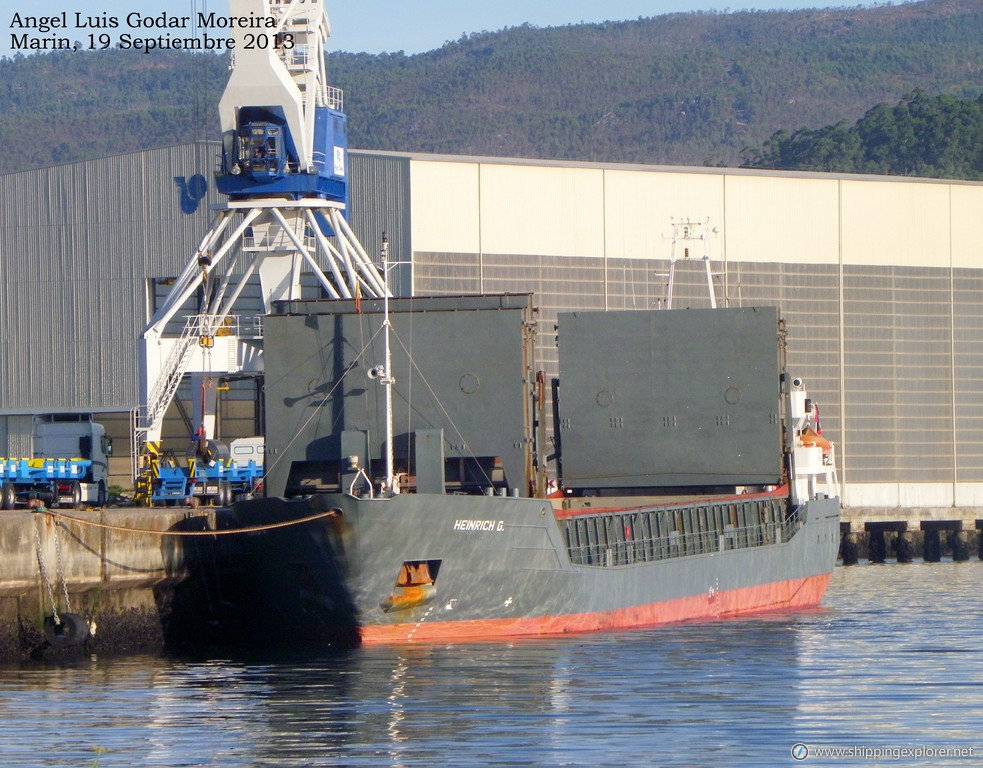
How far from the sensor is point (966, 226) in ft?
210

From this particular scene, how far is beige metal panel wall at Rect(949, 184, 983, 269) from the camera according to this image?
209 ft

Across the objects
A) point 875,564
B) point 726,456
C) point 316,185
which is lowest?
point 875,564

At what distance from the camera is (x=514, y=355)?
3316cm

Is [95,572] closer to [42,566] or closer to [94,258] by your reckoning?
[42,566]

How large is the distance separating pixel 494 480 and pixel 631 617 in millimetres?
3972

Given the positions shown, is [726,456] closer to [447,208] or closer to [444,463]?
[444,463]

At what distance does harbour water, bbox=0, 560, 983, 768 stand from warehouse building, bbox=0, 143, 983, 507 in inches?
1073

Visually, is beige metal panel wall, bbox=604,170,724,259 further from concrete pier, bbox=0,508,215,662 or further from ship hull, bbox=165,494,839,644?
concrete pier, bbox=0,508,215,662

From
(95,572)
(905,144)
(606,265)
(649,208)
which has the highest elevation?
(905,144)

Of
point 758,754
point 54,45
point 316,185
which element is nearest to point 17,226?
point 316,185

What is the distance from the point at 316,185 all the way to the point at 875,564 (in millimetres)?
26791

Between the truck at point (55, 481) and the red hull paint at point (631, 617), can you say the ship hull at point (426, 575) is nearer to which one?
the red hull paint at point (631, 617)

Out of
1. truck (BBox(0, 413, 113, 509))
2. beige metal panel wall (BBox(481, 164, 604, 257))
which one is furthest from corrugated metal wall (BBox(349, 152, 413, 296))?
truck (BBox(0, 413, 113, 509))

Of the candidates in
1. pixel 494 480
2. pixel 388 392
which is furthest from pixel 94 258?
pixel 388 392
